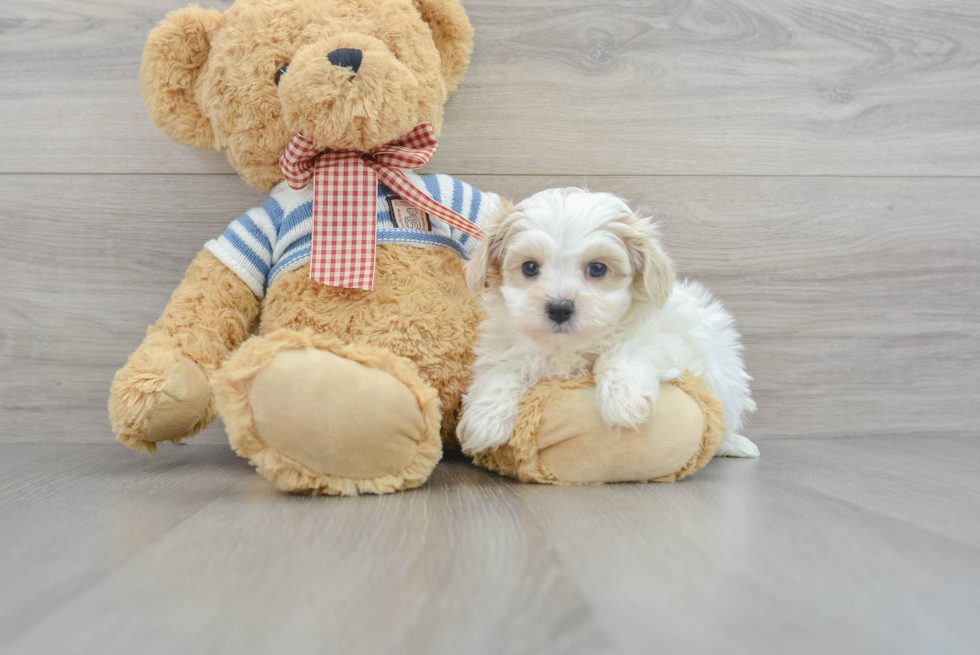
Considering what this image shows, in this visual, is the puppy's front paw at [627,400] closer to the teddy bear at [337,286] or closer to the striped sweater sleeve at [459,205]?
the teddy bear at [337,286]

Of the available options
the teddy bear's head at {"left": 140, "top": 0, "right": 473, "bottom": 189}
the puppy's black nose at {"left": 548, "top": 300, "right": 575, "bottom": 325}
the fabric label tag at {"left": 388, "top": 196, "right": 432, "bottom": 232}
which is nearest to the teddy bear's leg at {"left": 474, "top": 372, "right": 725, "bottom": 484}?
the puppy's black nose at {"left": 548, "top": 300, "right": 575, "bottom": 325}

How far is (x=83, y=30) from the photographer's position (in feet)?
4.19

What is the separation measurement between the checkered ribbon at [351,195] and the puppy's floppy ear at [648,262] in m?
0.24

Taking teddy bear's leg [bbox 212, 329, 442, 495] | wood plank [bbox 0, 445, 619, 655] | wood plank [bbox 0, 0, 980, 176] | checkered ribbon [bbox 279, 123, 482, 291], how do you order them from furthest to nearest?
wood plank [bbox 0, 0, 980, 176]
checkered ribbon [bbox 279, 123, 482, 291]
teddy bear's leg [bbox 212, 329, 442, 495]
wood plank [bbox 0, 445, 619, 655]

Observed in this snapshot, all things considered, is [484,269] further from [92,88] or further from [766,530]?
[92,88]

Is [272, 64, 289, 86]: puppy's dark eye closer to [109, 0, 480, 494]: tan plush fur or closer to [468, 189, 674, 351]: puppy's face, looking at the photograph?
[109, 0, 480, 494]: tan plush fur

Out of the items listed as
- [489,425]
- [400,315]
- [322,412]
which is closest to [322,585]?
[322,412]

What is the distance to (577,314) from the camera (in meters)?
0.85

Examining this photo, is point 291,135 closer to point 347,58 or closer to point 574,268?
point 347,58

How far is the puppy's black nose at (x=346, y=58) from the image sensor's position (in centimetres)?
93

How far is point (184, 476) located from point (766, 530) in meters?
0.80

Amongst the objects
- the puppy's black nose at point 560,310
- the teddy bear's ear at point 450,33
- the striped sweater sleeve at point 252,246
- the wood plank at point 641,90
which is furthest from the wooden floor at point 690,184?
the puppy's black nose at point 560,310

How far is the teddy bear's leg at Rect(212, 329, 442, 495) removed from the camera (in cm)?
78

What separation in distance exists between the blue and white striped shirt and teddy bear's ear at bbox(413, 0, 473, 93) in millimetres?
205
